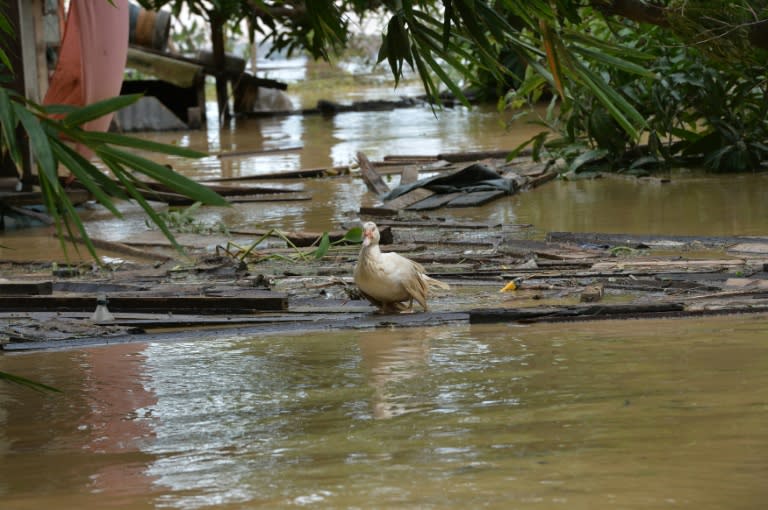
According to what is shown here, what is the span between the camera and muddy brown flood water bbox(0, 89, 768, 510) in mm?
3688

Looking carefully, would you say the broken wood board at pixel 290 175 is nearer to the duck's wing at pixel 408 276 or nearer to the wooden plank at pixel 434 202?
the wooden plank at pixel 434 202

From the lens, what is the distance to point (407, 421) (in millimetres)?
4473

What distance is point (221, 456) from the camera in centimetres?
416

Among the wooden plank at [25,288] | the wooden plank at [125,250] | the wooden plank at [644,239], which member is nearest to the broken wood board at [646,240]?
the wooden plank at [644,239]

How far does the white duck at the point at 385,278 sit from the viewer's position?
682cm

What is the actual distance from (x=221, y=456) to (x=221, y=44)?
20.1 m

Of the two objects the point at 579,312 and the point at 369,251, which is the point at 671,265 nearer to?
the point at 579,312

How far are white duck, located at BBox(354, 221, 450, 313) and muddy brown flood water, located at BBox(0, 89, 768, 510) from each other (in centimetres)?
41

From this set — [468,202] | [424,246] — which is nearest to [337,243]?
[424,246]

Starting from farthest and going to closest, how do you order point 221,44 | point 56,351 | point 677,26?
Result: point 221,44, point 677,26, point 56,351

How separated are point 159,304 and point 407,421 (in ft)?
9.80

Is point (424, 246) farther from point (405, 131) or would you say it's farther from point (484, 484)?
point (405, 131)

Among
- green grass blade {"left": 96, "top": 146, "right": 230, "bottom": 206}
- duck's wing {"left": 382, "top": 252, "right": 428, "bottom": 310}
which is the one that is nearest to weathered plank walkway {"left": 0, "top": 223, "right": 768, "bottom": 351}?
duck's wing {"left": 382, "top": 252, "right": 428, "bottom": 310}

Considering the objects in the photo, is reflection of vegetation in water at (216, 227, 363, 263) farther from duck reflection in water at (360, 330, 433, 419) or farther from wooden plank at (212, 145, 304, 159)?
wooden plank at (212, 145, 304, 159)
